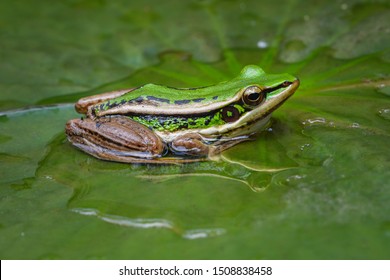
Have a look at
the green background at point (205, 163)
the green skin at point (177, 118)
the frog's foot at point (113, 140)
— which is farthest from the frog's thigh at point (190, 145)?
the green background at point (205, 163)

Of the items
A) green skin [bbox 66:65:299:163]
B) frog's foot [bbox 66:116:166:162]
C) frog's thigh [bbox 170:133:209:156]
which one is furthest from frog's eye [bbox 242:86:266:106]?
frog's foot [bbox 66:116:166:162]

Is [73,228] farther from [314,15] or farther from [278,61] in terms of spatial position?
[314,15]

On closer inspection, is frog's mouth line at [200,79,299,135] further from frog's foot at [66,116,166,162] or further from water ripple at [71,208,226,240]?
water ripple at [71,208,226,240]

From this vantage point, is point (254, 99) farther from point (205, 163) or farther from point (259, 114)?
point (205, 163)

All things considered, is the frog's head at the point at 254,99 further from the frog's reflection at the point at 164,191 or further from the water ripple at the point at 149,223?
the water ripple at the point at 149,223

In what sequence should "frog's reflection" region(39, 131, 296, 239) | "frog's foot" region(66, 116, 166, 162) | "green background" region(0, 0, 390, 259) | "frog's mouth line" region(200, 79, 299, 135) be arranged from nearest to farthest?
1. "green background" region(0, 0, 390, 259)
2. "frog's reflection" region(39, 131, 296, 239)
3. "frog's mouth line" region(200, 79, 299, 135)
4. "frog's foot" region(66, 116, 166, 162)

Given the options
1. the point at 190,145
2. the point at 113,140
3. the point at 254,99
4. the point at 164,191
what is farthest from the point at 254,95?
the point at 164,191

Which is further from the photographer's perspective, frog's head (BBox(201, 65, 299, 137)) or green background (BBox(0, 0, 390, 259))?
frog's head (BBox(201, 65, 299, 137))
